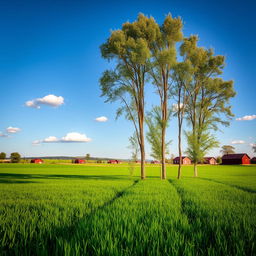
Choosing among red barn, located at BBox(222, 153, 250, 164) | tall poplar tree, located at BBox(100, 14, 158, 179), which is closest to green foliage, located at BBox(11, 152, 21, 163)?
tall poplar tree, located at BBox(100, 14, 158, 179)

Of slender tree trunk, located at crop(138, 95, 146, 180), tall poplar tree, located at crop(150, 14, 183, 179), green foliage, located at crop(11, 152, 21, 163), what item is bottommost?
green foliage, located at crop(11, 152, 21, 163)

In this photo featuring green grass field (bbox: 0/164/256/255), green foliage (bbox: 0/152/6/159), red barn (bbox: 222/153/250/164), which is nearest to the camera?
green grass field (bbox: 0/164/256/255)

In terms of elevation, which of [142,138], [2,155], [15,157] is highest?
[142,138]

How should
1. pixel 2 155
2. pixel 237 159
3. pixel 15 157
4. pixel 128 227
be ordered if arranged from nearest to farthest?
pixel 128 227 → pixel 15 157 → pixel 2 155 → pixel 237 159

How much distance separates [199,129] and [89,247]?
93.8ft

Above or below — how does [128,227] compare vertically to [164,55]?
below

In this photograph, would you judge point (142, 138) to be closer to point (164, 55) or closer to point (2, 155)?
point (164, 55)

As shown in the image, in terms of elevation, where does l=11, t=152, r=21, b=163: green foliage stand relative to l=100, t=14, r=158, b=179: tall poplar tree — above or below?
below

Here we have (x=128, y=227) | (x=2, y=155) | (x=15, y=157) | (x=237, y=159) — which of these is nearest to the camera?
(x=128, y=227)

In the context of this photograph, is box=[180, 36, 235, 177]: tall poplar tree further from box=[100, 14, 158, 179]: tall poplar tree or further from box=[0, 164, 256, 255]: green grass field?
box=[0, 164, 256, 255]: green grass field

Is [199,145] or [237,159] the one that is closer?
[199,145]

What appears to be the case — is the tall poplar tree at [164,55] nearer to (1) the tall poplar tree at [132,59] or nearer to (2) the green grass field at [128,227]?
(1) the tall poplar tree at [132,59]

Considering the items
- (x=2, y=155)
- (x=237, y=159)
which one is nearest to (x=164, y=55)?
(x=237, y=159)

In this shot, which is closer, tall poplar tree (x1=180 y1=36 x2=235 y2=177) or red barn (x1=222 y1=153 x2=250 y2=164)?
tall poplar tree (x1=180 y1=36 x2=235 y2=177)
